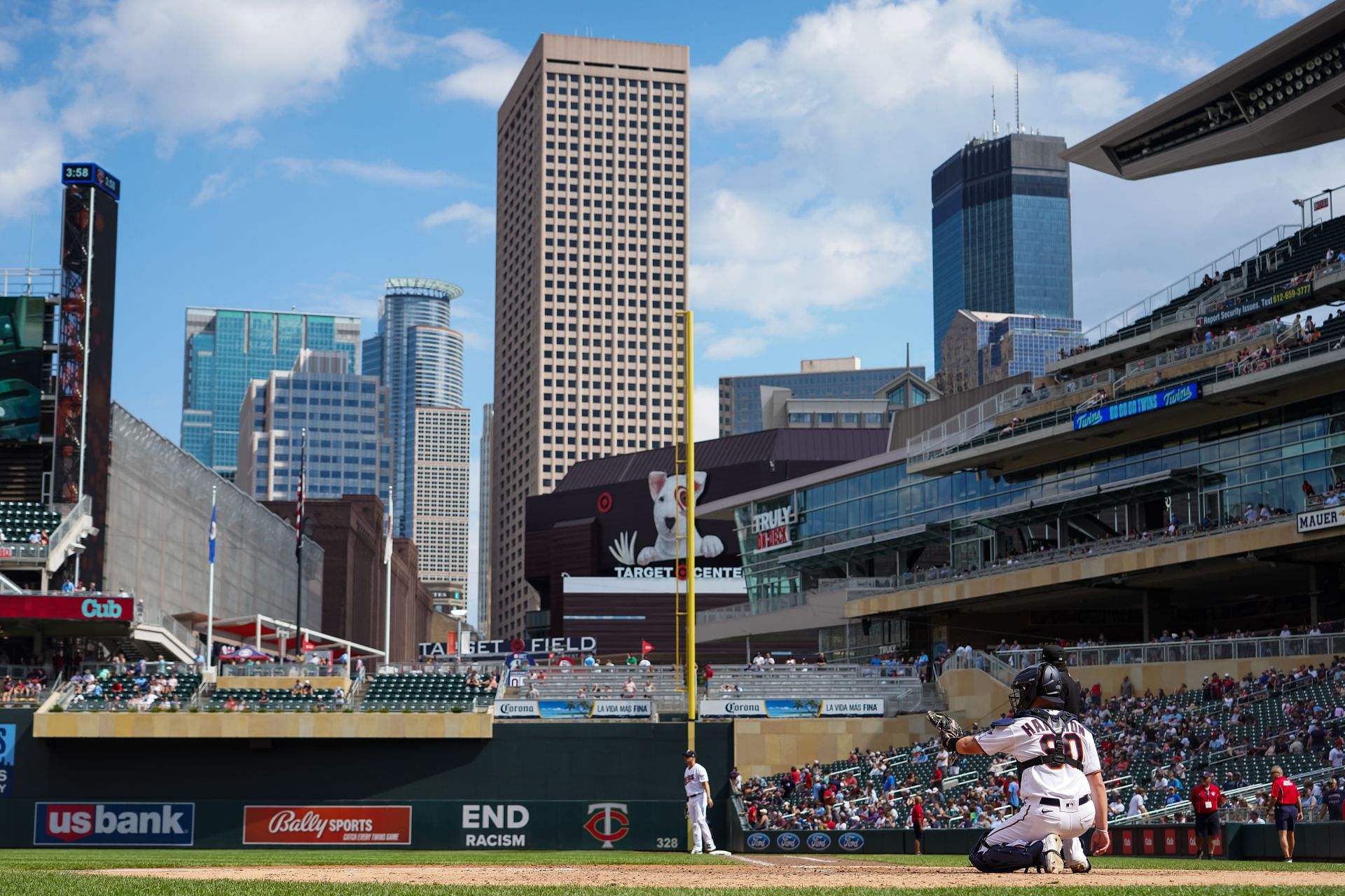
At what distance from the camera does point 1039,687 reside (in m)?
13.5

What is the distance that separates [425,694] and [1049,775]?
3385cm

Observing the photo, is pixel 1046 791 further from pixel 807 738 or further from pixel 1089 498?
pixel 1089 498

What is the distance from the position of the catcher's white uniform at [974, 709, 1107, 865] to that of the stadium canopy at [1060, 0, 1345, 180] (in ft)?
137

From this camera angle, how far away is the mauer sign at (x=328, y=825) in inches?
1631

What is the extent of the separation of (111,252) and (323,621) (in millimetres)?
68640

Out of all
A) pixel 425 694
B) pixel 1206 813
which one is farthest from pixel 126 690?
pixel 1206 813

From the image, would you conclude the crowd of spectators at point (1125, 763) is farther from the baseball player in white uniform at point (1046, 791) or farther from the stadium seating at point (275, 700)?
the baseball player in white uniform at point (1046, 791)

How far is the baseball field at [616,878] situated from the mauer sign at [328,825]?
40.9 ft

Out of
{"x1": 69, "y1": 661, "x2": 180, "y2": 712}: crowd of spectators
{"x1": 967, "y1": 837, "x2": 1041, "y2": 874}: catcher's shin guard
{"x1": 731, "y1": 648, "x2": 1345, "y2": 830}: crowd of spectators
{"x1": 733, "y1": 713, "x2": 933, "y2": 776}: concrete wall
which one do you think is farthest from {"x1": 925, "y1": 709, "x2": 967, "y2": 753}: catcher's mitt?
{"x1": 69, "y1": 661, "x2": 180, "y2": 712}: crowd of spectators

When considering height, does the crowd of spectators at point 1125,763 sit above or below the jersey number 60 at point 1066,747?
below

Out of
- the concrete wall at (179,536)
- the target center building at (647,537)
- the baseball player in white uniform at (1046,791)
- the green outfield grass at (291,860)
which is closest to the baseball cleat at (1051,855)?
Answer: the baseball player in white uniform at (1046,791)

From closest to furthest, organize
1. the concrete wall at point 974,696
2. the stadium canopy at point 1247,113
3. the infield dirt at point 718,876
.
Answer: the infield dirt at point 718,876 → the concrete wall at point 974,696 → the stadium canopy at point 1247,113

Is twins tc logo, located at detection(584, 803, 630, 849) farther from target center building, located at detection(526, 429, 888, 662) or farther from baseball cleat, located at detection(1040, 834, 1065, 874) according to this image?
target center building, located at detection(526, 429, 888, 662)

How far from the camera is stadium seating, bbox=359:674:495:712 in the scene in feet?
145
